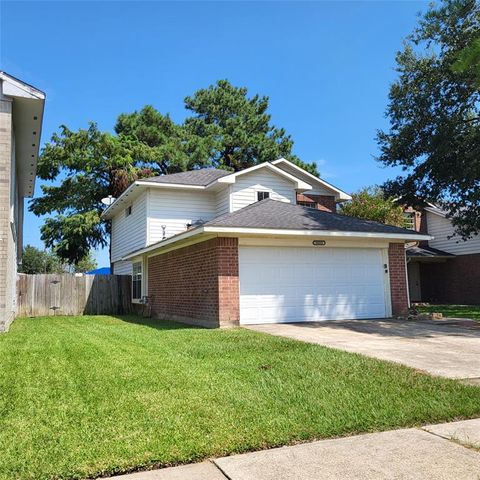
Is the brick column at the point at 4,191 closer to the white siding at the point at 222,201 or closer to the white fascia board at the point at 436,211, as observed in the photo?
the white siding at the point at 222,201

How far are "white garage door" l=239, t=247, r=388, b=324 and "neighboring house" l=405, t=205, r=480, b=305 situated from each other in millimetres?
12182

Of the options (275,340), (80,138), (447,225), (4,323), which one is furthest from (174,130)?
(275,340)

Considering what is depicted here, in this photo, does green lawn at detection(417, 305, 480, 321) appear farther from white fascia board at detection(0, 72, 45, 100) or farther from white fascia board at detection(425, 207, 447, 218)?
white fascia board at detection(0, 72, 45, 100)

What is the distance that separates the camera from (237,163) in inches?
1489

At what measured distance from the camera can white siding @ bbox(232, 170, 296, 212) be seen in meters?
19.7

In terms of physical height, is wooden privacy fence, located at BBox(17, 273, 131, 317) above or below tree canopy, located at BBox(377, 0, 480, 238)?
below

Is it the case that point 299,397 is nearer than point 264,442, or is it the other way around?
point 264,442

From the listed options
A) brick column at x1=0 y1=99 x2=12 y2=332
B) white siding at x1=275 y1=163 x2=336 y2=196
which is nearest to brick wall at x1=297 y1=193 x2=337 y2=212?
white siding at x1=275 y1=163 x2=336 y2=196

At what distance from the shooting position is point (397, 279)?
14602mm

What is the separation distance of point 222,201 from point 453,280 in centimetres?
1517

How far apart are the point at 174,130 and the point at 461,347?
31.2 m

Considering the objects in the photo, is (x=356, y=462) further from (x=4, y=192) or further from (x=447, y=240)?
(x=447, y=240)

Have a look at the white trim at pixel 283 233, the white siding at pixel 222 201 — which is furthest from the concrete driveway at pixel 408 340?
the white siding at pixel 222 201

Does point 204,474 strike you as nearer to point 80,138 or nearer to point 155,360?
point 155,360
